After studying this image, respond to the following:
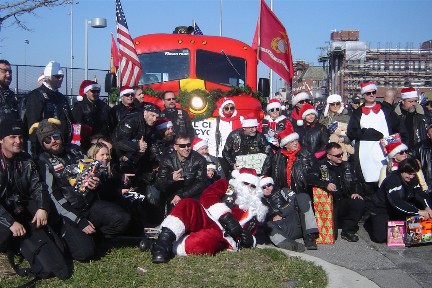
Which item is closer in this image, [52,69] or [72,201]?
[72,201]

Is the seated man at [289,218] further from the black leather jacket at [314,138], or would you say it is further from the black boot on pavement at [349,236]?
the black leather jacket at [314,138]

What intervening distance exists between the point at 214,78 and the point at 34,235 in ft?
22.1

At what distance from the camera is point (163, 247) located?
599cm

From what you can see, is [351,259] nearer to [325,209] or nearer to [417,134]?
[325,209]

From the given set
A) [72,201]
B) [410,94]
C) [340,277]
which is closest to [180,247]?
[72,201]

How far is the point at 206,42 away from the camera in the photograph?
12141 mm

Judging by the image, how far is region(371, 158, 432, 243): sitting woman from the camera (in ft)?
24.3

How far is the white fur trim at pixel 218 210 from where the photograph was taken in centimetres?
639

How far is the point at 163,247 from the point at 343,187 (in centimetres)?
296

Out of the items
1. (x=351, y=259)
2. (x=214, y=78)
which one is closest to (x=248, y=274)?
(x=351, y=259)

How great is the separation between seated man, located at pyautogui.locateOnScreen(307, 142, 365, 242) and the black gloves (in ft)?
5.20

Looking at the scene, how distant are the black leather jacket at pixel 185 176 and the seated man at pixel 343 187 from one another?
4.58ft

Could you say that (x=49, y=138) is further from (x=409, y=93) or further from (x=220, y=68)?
(x=220, y=68)

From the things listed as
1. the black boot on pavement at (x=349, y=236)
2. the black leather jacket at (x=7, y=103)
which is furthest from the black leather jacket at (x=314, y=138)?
the black leather jacket at (x=7, y=103)
